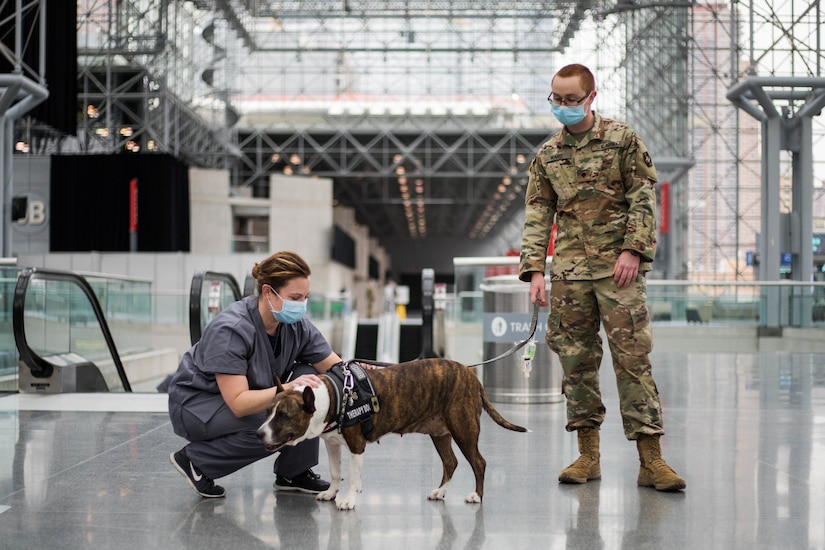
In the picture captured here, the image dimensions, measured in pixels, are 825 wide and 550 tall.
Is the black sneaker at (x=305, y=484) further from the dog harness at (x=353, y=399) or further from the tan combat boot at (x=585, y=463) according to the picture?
the tan combat boot at (x=585, y=463)

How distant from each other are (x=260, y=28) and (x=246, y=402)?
39363 mm

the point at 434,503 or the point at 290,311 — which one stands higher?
the point at 290,311

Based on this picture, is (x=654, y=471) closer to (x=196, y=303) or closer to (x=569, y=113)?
(x=569, y=113)

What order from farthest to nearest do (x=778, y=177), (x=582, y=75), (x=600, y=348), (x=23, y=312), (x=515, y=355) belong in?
(x=778, y=177) < (x=515, y=355) < (x=23, y=312) < (x=600, y=348) < (x=582, y=75)

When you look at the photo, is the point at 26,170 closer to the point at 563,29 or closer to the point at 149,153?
the point at 149,153

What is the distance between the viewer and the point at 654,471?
12.9 ft

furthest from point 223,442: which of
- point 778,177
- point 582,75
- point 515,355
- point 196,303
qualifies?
point 778,177

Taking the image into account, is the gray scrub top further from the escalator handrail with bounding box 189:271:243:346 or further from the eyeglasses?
the escalator handrail with bounding box 189:271:243:346

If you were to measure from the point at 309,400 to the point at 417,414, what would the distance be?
0.52m

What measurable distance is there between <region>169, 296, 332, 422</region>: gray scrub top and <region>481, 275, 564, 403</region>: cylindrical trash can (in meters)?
3.87

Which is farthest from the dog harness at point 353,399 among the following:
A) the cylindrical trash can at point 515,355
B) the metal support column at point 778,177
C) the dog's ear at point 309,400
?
the metal support column at point 778,177

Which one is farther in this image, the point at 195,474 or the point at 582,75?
the point at 582,75

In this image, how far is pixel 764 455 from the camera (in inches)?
191

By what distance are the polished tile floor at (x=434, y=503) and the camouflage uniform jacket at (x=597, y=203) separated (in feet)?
3.09
